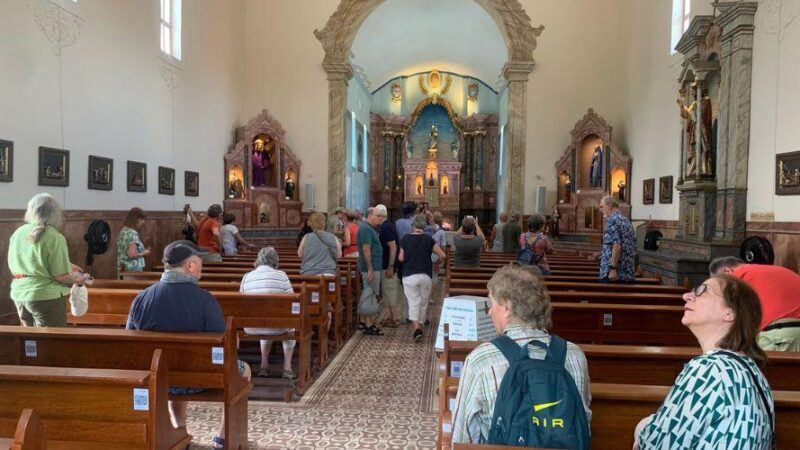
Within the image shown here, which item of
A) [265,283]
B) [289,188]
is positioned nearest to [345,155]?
[289,188]

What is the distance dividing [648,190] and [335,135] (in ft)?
28.5

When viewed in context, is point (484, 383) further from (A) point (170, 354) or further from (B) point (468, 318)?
(B) point (468, 318)

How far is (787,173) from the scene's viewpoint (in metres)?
7.41

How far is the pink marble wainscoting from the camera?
6.95 m

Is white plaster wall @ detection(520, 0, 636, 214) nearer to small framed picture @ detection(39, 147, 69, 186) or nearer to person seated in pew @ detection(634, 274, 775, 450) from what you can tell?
small framed picture @ detection(39, 147, 69, 186)

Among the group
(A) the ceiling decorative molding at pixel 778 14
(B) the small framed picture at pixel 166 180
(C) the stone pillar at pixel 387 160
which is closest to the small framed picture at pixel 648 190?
(A) the ceiling decorative molding at pixel 778 14

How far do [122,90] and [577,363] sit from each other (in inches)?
400

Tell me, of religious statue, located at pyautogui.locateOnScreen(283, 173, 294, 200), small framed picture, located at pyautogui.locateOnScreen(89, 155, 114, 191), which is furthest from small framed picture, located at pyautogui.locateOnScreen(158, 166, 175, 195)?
religious statue, located at pyautogui.locateOnScreen(283, 173, 294, 200)

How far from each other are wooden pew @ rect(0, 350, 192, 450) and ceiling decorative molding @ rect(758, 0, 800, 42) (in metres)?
8.71

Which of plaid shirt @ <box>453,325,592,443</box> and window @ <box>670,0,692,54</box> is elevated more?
window @ <box>670,0,692,54</box>

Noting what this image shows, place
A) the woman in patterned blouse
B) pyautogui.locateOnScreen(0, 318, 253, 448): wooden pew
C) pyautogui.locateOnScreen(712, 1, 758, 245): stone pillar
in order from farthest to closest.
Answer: pyautogui.locateOnScreen(712, 1, 758, 245): stone pillar → the woman in patterned blouse → pyautogui.locateOnScreen(0, 318, 253, 448): wooden pew

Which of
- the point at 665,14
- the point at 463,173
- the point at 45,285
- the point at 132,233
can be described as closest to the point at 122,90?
the point at 132,233

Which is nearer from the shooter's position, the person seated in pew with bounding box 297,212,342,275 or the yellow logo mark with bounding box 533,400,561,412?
the yellow logo mark with bounding box 533,400,561,412

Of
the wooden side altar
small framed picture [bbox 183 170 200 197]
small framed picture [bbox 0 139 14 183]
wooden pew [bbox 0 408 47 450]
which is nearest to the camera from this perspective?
wooden pew [bbox 0 408 47 450]
